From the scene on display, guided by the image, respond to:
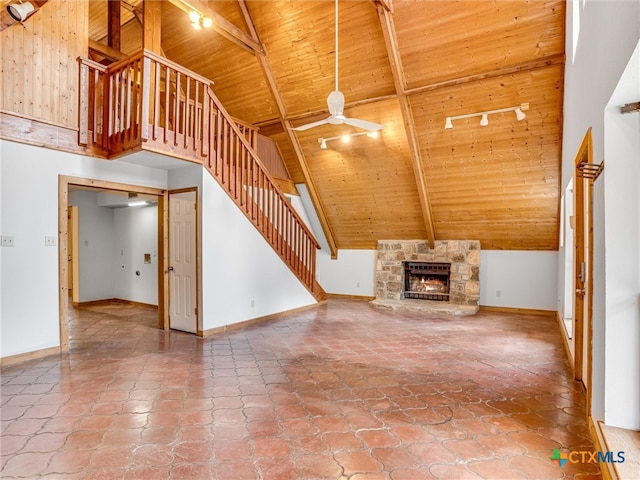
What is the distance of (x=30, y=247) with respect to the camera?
4121 millimetres

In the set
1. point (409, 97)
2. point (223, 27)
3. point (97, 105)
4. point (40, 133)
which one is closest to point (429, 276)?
point (409, 97)

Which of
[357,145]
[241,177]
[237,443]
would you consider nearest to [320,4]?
[357,145]

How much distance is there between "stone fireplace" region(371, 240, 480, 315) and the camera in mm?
7289

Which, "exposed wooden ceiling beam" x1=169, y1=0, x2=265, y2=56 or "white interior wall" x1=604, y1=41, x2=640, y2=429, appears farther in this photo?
"exposed wooden ceiling beam" x1=169, y1=0, x2=265, y2=56

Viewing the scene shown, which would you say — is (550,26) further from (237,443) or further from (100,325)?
(100,325)

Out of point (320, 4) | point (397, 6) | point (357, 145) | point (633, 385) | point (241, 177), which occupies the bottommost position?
point (633, 385)

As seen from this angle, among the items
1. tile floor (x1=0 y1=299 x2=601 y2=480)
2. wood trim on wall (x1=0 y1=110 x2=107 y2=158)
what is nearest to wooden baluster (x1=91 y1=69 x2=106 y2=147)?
wood trim on wall (x1=0 y1=110 x2=107 y2=158)

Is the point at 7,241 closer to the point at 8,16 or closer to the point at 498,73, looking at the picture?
the point at 8,16

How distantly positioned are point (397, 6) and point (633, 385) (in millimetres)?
5155

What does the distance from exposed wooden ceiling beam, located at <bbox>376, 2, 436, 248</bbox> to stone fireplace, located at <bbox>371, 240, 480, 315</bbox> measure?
68cm

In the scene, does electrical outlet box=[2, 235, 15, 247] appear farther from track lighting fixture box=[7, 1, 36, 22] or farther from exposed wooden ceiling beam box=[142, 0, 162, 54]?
exposed wooden ceiling beam box=[142, 0, 162, 54]

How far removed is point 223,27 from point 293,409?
558cm

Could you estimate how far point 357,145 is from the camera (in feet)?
22.6

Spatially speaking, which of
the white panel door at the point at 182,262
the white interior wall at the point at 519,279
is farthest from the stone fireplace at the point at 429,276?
the white panel door at the point at 182,262
